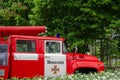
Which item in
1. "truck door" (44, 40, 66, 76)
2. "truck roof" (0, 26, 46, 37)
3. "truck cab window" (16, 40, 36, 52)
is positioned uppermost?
"truck roof" (0, 26, 46, 37)

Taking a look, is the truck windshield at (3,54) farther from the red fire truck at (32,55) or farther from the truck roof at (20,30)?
the truck roof at (20,30)

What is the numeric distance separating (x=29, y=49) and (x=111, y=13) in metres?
6.08

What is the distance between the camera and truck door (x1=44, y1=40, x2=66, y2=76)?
44.0ft

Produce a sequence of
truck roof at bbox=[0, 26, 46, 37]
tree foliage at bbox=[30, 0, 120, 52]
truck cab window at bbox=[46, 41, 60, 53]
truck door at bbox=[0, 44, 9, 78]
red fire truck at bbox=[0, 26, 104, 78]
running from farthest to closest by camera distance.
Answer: tree foliage at bbox=[30, 0, 120, 52] → truck cab window at bbox=[46, 41, 60, 53] → truck roof at bbox=[0, 26, 46, 37] → red fire truck at bbox=[0, 26, 104, 78] → truck door at bbox=[0, 44, 9, 78]

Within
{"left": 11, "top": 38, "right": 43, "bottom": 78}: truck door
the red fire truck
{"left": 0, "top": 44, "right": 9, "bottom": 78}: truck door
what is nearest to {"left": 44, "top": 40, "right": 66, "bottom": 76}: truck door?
the red fire truck

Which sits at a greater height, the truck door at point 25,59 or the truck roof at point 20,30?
the truck roof at point 20,30

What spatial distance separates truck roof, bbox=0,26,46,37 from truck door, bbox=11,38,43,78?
390 millimetres

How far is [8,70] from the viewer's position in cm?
1275

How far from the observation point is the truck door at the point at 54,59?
13422 millimetres

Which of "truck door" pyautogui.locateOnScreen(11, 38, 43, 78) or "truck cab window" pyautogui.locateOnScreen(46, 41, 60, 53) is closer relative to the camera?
"truck door" pyautogui.locateOnScreen(11, 38, 43, 78)

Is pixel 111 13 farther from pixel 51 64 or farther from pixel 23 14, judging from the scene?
pixel 23 14

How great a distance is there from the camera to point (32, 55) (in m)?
13.3

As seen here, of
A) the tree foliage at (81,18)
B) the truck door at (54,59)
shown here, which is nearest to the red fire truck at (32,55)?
the truck door at (54,59)

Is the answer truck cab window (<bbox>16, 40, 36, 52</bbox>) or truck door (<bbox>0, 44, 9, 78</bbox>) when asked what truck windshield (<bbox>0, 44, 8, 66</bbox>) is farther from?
truck cab window (<bbox>16, 40, 36, 52</bbox>)
